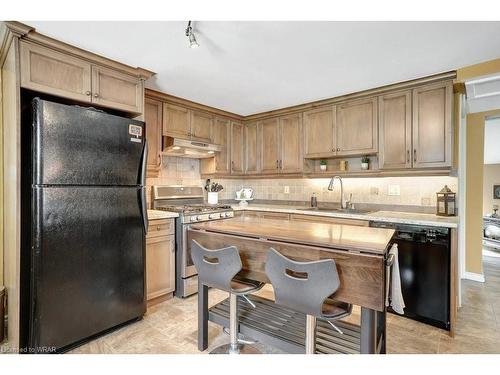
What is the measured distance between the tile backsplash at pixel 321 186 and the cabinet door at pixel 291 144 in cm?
37

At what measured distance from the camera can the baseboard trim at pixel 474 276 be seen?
3.40m

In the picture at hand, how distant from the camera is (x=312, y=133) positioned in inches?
138

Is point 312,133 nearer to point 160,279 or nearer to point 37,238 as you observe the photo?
point 160,279

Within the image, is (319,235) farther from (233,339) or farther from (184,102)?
(184,102)

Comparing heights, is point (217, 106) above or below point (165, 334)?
above

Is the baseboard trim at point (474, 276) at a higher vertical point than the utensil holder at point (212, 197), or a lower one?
lower

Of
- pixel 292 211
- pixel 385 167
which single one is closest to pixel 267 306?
pixel 292 211

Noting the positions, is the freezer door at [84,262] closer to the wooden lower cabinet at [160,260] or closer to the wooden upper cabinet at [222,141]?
the wooden lower cabinet at [160,260]

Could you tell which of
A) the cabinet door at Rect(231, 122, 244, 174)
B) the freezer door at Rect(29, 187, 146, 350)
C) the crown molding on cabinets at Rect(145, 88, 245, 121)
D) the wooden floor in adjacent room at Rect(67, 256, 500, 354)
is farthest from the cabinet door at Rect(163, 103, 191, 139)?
the wooden floor in adjacent room at Rect(67, 256, 500, 354)

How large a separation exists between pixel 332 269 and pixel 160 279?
6.75 feet

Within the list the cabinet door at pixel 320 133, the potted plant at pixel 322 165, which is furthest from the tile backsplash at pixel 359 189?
the cabinet door at pixel 320 133

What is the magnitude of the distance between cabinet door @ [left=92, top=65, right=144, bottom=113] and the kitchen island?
1.30 meters

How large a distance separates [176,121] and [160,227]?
1359mm

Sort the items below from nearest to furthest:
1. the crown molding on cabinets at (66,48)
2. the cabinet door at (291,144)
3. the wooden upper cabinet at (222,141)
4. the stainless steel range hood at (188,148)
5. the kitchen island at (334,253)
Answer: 1. the kitchen island at (334,253)
2. the crown molding on cabinets at (66,48)
3. the stainless steel range hood at (188,148)
4. the cabinet door at (291,144)
5. the wooden upper cabinet at (222,141)
